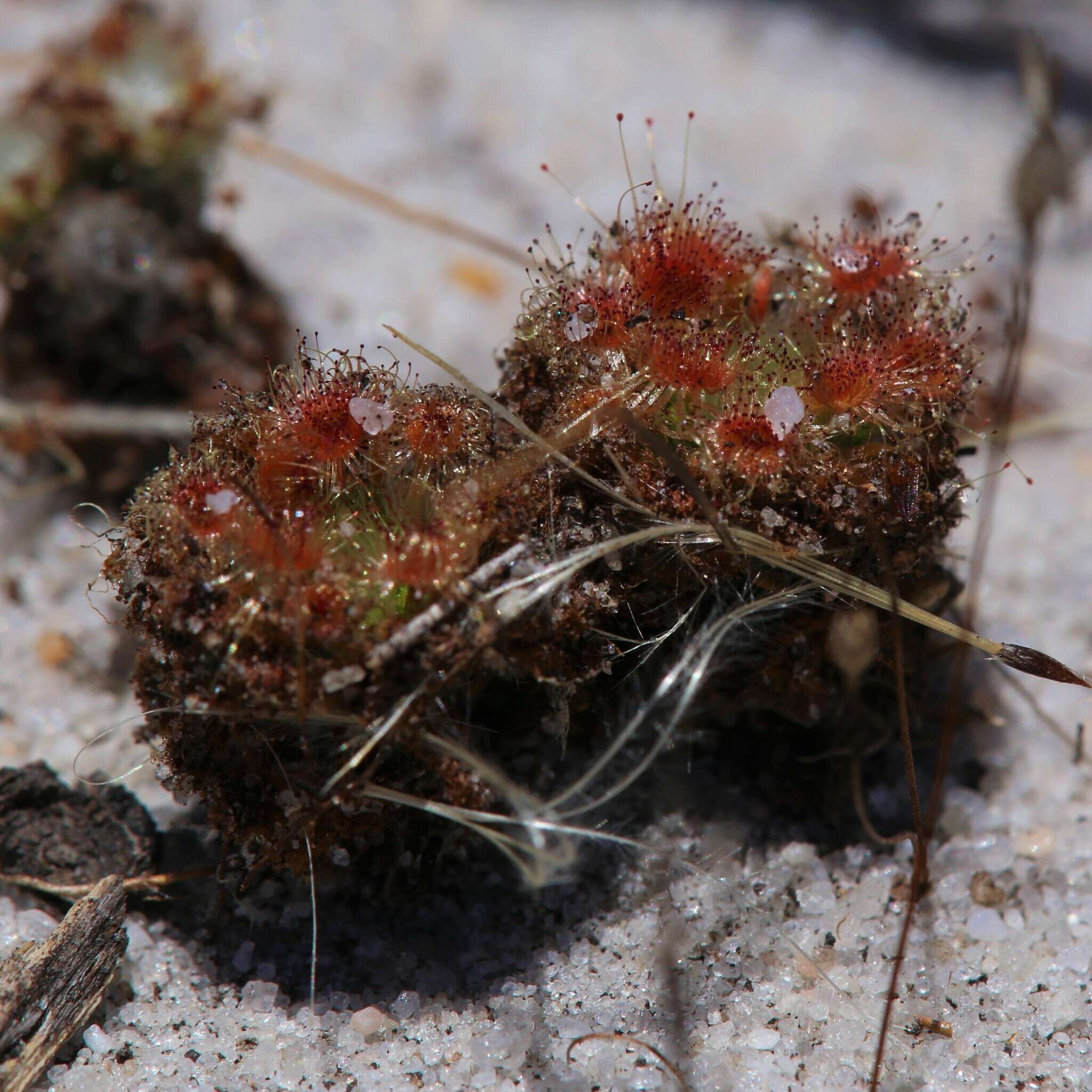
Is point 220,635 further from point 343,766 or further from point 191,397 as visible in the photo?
point 191,397

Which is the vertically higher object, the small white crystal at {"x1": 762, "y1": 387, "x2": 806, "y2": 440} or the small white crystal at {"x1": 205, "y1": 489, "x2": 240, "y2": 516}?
the small white crystal at {"x1": 762, "y1": 387, "x2": 806, "y2": 440}

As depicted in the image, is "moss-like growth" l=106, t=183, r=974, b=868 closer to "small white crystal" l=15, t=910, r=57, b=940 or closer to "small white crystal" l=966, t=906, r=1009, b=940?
"small white crystal" l=15, t=910, r=57, b=940

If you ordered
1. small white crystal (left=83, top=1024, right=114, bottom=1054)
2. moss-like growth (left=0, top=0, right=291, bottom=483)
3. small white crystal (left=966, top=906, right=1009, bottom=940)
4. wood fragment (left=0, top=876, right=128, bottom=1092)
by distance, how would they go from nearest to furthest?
wood fragment (left=0, top=876, right=128, bottom=1092), small white crystal (left=83, top=1024, right=114, bottom=1054), small white crystal (left=966, top=906, right=1009, bottom=940), moss-like growth (left=0, top=0, right=291, bottom=483)

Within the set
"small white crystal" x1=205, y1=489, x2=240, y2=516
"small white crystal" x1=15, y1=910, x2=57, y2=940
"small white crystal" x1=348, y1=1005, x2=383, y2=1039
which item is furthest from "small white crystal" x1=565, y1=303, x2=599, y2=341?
"small white crystal" x1=15, y1=910, x2=57, y2=940

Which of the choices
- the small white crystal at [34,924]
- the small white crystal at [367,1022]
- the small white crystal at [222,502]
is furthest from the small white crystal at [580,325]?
the small white crystal at [34,924]

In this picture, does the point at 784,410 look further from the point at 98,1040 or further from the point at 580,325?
the point at 98,1040

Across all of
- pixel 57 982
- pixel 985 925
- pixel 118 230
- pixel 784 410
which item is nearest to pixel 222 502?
pixel 57 982

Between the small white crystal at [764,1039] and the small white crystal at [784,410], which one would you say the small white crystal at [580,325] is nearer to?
the small white crystal at [784,410]
